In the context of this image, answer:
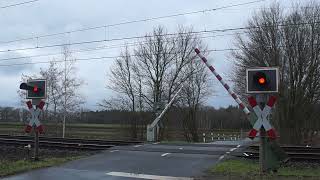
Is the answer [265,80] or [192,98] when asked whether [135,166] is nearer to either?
[265,80]

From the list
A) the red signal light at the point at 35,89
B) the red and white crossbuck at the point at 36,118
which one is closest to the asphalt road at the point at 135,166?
the red and white crossbuck at the point at 36,118

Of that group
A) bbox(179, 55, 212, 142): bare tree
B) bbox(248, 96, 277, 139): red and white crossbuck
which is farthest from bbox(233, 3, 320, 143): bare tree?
bbox(248, 96, 277, 139): red and white crossbuck

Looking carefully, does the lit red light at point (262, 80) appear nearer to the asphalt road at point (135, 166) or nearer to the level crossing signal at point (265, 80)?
the level crossing signal at point (265, 80)

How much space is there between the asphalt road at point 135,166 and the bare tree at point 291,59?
22.1m

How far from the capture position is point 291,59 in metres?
39.7

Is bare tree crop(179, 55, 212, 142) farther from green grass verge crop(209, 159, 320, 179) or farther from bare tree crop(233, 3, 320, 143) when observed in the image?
green grass verge crop(209, 159, 320, 179)

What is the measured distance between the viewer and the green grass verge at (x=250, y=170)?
12.5m

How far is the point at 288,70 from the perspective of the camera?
39844mm

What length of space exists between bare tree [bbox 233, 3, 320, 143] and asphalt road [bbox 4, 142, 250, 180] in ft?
72.5

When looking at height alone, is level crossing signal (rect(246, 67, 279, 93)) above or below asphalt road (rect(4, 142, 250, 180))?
above

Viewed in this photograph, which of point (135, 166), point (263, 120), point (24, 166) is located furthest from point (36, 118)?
point (263, 120)

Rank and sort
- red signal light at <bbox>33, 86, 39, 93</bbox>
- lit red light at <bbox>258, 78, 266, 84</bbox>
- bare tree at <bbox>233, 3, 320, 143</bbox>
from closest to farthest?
1. lit red light at <bbox>258, 78, 266, 84</bbox>
2. red signal light at <bbox>33, 86, 39, 93</bbox>
3. bare tree at <bbox>233, 3, 320, 143</bbox>

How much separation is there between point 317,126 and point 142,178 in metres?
35.1

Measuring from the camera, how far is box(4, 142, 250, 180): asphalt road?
1275cm
